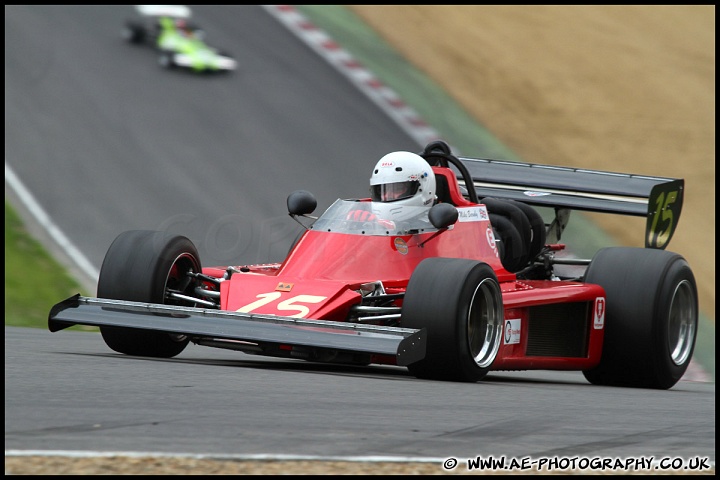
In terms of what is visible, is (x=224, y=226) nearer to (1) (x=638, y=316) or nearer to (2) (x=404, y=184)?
(2) (x=404, y=184)

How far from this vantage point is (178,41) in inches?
879

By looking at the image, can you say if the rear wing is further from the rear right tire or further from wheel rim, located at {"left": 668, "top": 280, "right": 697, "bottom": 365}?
the rear right tire

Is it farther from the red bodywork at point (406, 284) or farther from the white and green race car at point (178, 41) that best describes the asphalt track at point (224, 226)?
the red bodywork at point (406, 284)

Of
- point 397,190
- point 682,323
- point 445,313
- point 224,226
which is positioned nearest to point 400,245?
point 397,190

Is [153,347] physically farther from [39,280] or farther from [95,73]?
[95,73]

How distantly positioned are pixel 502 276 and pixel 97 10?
15731 mm

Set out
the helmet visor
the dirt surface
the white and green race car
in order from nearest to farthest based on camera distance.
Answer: the helmet visor, the white and green race car, the dirt surface

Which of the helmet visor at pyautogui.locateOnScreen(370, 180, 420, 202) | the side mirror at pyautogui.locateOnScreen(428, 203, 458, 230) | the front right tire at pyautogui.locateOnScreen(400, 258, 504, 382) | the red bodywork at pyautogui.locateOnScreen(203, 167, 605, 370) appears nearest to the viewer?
the front right tire at pyautogui.locateOnScreen(400, 258, 504, 382)

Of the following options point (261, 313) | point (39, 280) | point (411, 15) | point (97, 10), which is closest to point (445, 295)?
point (261, 313)

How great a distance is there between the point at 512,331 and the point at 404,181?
1547mm

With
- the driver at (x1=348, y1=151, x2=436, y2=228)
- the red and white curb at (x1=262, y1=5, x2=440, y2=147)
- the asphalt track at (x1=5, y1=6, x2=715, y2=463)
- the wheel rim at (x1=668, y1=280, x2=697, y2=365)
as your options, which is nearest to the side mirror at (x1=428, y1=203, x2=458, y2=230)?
the driver at (x1=348, y1=151, x2=436, y2=228)

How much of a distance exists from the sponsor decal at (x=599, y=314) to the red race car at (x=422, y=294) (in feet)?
0.06

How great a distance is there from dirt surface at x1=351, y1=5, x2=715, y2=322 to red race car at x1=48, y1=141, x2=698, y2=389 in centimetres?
850

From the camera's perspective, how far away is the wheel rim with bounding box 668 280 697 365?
35.3ft
